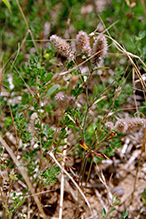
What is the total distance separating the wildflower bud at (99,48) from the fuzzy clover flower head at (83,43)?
0.12 feet

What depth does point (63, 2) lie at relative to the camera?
286cm

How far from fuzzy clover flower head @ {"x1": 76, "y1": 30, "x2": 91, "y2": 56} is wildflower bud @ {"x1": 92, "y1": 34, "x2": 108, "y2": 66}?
4 centimetres

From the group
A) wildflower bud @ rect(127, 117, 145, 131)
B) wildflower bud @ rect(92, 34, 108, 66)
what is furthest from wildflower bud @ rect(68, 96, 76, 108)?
wildflower bud @ rect(127, 117, 145, 131)

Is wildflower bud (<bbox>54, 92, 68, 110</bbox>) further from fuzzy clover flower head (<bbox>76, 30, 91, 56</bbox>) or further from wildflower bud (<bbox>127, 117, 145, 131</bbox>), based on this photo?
wildflower bud (<bbox>127, 117, 145, 131</bbox>)

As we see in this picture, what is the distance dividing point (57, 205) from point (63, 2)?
89.0 inches

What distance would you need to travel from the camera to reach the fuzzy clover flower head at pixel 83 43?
1.20 meters

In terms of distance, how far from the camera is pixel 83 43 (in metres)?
1.21

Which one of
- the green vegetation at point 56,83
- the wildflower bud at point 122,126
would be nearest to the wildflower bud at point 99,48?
the green vegetation at point 56,83

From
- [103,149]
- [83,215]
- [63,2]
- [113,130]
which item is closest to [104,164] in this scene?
Result: [103,149]

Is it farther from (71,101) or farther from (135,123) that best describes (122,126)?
(71,101)

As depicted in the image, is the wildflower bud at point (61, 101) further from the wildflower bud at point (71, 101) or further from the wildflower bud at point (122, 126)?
the wildflower bud at point (122, 126)

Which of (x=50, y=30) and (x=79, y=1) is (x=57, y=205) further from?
(x=79, y=1)

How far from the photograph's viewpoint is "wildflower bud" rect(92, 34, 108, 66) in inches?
46.5

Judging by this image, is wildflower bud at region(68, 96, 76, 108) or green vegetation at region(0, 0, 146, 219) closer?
wildflower bud at region(68, 96, 76, 108)
